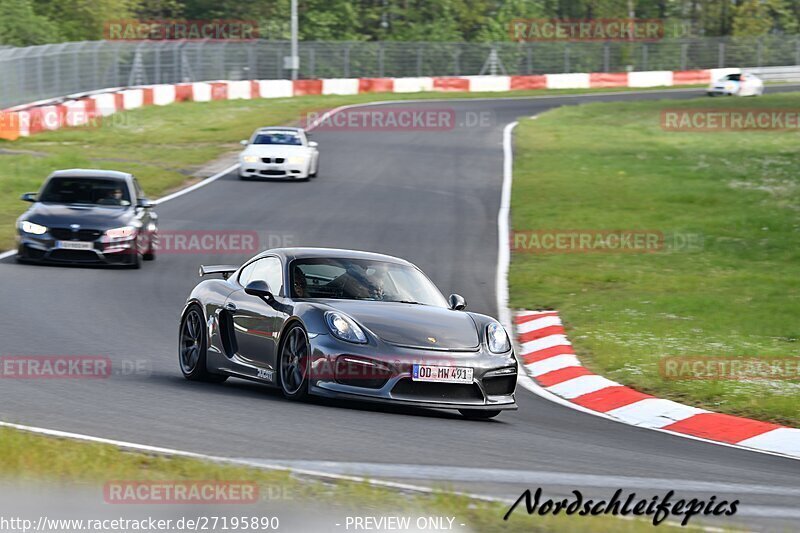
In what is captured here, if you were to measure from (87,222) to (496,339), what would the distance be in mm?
10204

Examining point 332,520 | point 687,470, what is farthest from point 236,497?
point 687,470

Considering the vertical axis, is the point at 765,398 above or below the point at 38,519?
below

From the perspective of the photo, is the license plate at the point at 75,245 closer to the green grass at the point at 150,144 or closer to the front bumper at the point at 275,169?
the green grass at the point at 150,144

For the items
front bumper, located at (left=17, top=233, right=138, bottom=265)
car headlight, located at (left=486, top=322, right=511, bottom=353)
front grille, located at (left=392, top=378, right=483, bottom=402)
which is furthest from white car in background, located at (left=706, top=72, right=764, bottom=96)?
front grille, located at (left=392, top=378, right=483, bottom=402)

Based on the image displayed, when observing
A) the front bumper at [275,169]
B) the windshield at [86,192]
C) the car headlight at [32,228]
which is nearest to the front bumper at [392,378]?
the car headlight at [32,228]

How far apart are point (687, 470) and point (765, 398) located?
11.2 feet

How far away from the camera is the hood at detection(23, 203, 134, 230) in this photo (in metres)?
18.9

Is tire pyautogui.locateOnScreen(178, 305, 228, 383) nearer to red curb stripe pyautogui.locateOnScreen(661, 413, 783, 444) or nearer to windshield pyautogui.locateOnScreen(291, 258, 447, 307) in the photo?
windshield pyautogui.locateOnScreen(291, 258, 447, 307)

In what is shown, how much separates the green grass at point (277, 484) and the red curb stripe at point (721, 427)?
3.97m

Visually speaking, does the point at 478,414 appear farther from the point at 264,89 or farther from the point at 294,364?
the point at 264,89

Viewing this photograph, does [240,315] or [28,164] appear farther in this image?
[28,164]

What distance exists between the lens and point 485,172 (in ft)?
110

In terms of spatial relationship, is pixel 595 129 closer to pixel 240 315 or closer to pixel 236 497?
pixel 240 315

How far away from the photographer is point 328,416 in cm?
923
